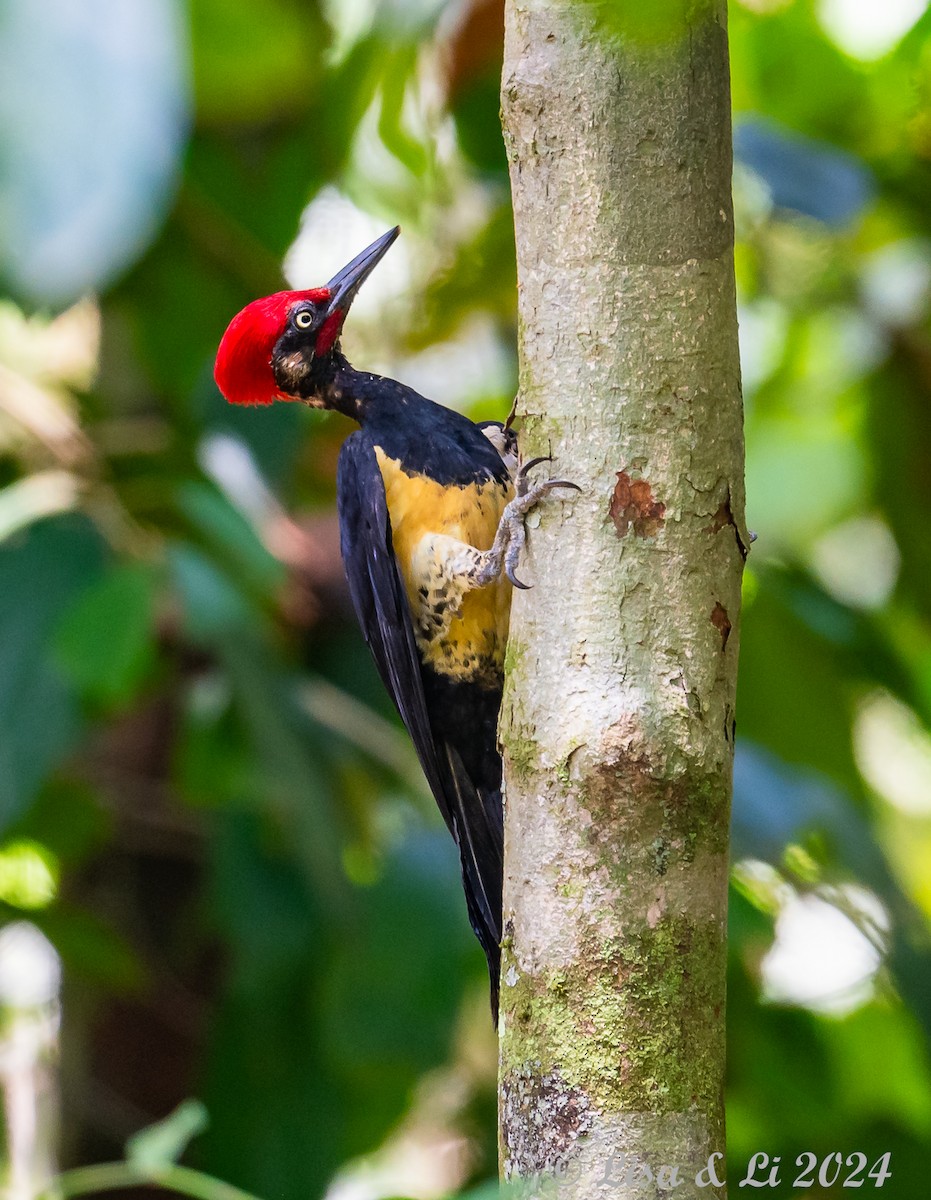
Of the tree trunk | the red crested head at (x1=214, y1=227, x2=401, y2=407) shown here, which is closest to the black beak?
the red crested head at (x1=214, y1=227, x2=401, y2=407)

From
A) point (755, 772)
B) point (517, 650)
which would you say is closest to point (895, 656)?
point (755, 772)

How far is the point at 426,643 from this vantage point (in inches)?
96.8

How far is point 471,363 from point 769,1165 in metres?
2.52

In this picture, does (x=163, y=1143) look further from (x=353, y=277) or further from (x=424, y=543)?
(x=353, y=277)

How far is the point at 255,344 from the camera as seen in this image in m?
2.49

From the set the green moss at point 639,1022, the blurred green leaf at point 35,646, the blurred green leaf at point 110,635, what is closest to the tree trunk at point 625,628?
the green moss at point 639,1022

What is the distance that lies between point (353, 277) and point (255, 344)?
25cm

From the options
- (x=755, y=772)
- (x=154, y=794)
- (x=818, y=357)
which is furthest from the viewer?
(x=818, y=357)

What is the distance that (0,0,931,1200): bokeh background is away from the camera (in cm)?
267

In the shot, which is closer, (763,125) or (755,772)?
(755,772)

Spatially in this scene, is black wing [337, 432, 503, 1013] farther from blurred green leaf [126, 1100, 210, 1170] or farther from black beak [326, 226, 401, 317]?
blurred green leaf [126, 1100, 210, 1170]

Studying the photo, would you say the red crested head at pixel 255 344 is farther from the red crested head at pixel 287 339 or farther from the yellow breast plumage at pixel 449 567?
the yellow breast plumage at pixel 449 567

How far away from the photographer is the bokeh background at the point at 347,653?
2666 millimetres

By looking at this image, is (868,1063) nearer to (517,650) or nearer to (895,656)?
(895,656)
